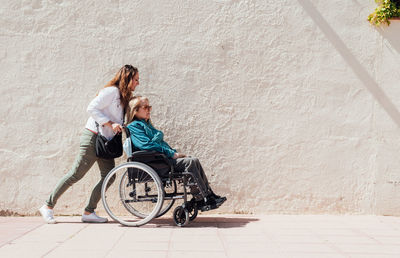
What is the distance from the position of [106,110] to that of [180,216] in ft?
4.46

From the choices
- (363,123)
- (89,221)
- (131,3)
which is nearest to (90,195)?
(89,221)

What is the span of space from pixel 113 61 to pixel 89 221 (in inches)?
71.9

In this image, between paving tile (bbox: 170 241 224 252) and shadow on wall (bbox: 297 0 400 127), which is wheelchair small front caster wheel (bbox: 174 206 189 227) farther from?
shadow on wall (bbox: 297 0 400 127)

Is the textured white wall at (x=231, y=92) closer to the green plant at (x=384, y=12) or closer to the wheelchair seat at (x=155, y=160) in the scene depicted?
the green plant at (x=384, y=12)

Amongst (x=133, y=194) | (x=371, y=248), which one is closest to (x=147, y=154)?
(x=133, y=194)

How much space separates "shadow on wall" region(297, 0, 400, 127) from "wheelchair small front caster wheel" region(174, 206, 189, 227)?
2.61 meters

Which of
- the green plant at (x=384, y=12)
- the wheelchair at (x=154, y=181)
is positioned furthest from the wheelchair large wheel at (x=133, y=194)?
the green plant at (x=384, y=12)

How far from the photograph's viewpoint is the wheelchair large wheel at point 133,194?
453 cm

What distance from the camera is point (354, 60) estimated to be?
17.8 feet

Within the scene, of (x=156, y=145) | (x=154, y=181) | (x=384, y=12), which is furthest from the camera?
(x=384, y=12)

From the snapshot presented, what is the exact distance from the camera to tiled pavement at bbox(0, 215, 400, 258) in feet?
12.2

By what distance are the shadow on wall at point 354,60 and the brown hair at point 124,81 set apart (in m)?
2.17

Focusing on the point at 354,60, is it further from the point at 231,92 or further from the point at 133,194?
the point at 133,194

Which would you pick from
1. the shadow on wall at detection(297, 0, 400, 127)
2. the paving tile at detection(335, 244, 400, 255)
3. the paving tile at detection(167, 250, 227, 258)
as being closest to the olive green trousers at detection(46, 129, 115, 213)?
the paving tile at detection(167, 250, 227, 258)
